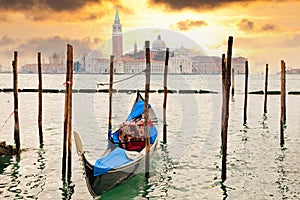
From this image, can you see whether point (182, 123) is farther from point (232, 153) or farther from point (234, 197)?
point (234, 197)

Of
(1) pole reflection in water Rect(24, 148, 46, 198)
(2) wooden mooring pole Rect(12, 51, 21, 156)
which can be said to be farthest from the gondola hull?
(2) wooden mooring pole Rect(12, 51, 21, 156)

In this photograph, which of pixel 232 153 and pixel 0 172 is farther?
pixel 232 153

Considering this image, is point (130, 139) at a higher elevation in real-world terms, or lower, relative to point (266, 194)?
higher

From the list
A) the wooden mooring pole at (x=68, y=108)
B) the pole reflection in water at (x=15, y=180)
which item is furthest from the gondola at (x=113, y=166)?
the pole reflection in water at (x=15, y=180)

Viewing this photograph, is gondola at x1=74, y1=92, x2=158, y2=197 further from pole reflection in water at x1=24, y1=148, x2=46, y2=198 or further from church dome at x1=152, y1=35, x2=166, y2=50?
church dome at x1=152, y1=35, x2=166, y2=50

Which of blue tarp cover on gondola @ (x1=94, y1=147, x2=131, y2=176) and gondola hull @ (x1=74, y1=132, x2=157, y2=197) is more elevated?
blue tarp cover on gondola @ (x1=94, y1=147, x2=131, y2=176)

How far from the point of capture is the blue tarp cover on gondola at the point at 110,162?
30.5ft

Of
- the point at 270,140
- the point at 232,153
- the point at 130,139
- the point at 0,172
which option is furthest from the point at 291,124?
the point at 0,172

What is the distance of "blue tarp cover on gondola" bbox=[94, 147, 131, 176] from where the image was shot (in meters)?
9.29

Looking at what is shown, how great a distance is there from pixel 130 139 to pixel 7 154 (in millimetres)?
3818

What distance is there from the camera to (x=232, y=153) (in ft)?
47.9

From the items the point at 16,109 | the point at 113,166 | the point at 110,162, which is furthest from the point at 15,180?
the point at 113,166

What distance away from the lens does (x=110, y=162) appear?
32.3ft

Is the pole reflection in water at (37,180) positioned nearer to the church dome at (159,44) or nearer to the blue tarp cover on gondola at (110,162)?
the blue tarp cover on gondola at (110,162)
